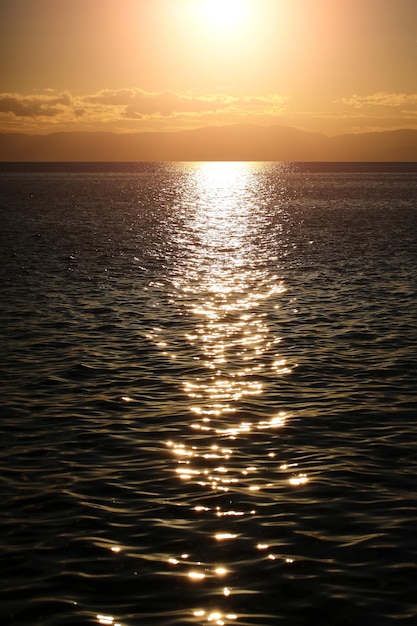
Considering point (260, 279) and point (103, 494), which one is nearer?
point (103, 494)

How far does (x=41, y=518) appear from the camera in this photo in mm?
16625

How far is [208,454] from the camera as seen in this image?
20172 millimetres

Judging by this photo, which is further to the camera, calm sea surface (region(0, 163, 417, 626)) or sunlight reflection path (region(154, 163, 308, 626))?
sunlight reflection path (region(154, 163, 308, 626))

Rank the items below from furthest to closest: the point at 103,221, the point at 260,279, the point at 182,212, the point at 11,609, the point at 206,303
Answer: the point at 182,212 → the point at 103,221 → the point at 260,279 → the point at 206,303 → the point at 11,609

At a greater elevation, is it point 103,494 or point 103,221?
point 103,221

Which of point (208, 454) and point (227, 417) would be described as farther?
point (227, 417)

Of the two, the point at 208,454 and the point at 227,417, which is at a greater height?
the point at 227,417

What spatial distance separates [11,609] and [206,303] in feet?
97.9

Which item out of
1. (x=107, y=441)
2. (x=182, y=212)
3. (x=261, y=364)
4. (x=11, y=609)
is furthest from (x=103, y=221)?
(x=11, y=609)

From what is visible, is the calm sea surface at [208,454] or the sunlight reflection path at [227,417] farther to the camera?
the sunlight reflection path at [227,417]

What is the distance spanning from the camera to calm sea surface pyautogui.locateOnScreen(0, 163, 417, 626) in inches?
541

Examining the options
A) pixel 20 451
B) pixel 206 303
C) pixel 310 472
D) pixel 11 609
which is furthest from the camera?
pixel 206 303

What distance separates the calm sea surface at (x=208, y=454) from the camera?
1373 cm

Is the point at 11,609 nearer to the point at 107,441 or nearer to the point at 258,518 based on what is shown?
the point at 258,518
